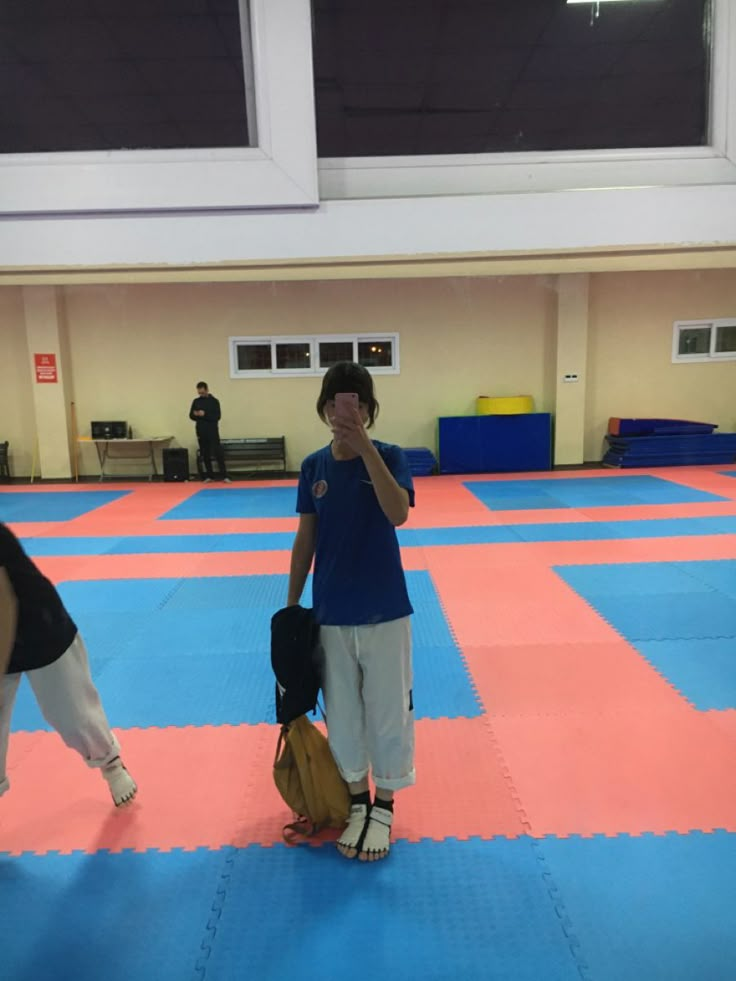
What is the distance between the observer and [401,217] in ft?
7.45

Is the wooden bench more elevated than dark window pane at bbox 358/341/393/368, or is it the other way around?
dark window pane at bbox 358/341/393/368


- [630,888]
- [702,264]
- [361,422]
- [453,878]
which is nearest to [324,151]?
[361,422]

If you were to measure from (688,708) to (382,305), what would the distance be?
932cm

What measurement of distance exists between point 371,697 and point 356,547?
20.3 inches

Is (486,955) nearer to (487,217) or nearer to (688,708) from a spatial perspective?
(688,708)

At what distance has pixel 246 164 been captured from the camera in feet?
6.75

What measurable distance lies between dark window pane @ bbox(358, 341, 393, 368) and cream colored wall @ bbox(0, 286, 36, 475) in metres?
6.16

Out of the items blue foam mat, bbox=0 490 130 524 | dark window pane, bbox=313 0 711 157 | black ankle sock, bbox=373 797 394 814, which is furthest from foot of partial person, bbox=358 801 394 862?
blue foam mat, bbox=0 490 130 524

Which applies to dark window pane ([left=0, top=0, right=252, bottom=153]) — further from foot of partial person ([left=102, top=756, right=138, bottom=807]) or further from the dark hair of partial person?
foot of partial person ([left=102, top=756, right=138, bottom=807])

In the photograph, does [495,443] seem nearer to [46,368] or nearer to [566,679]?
[566,679]

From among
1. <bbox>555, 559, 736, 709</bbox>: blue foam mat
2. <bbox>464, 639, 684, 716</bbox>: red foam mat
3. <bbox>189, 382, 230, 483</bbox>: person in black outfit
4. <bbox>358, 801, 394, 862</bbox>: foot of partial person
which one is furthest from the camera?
<bbox>189, 382, 230, 483</bbox>: person in black outfit

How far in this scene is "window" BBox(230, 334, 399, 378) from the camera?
1138cm

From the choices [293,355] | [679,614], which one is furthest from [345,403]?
[293,355]

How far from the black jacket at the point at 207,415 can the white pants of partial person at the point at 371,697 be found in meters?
9.11
